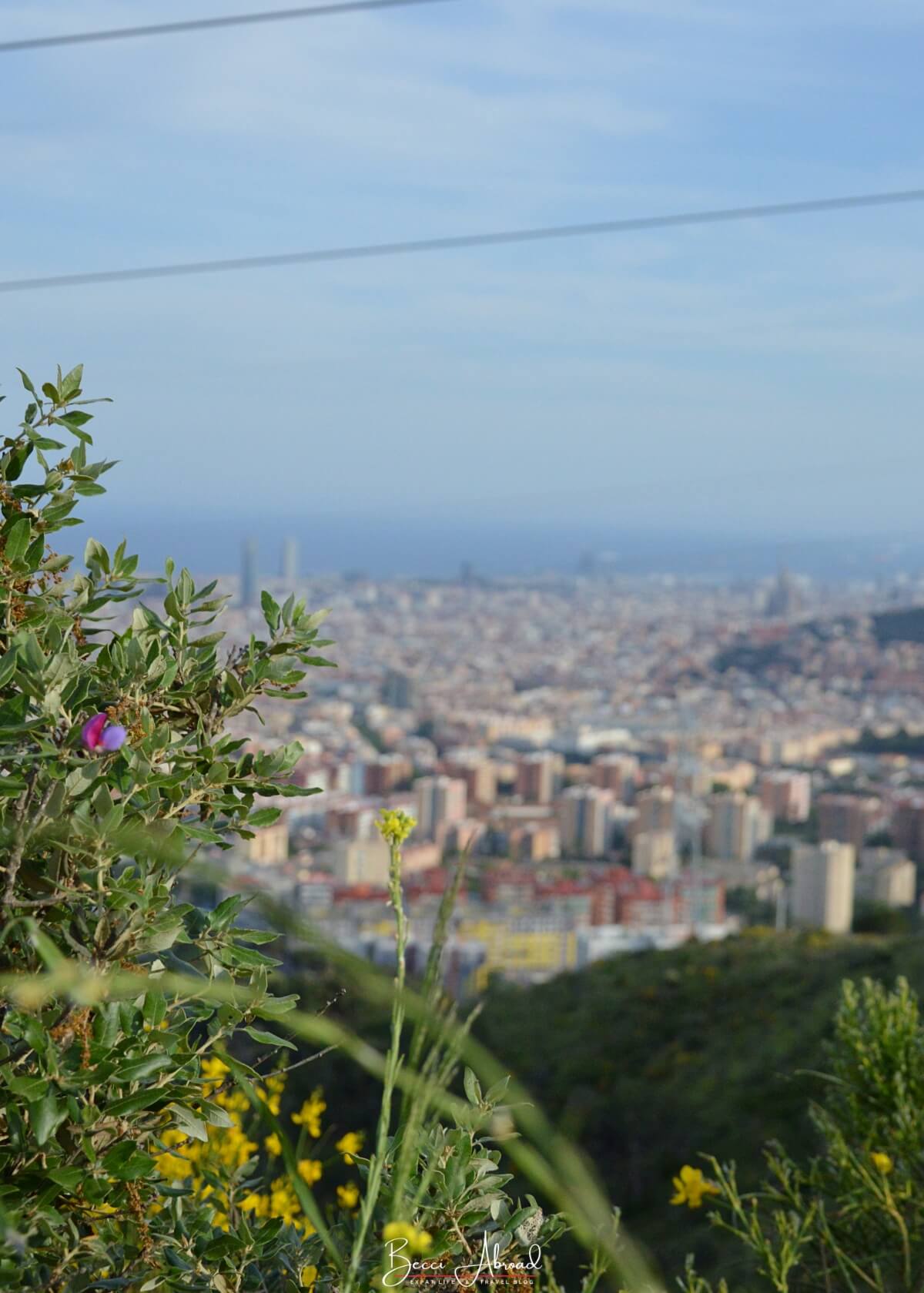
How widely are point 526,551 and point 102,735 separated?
48.3 metres

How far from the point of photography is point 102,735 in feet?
2.70

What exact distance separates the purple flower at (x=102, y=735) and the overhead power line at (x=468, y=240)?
4.52m

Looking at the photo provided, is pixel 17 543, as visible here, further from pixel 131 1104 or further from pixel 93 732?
pixel 131 1104

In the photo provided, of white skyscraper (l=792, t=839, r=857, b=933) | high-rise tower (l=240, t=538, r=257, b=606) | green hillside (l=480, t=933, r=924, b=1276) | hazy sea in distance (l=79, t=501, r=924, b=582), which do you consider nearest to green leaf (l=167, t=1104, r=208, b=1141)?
green hillside (l=480, t=933, r=924, b=1276)

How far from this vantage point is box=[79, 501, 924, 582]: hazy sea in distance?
38844 mm

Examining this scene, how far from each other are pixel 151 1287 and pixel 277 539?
123 feet

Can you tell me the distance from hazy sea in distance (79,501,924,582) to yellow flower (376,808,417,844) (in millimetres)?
31772

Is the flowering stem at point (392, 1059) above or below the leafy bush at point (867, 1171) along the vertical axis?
above

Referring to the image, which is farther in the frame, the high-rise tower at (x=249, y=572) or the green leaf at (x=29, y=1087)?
the high-rise tower at (x=249, y=572)

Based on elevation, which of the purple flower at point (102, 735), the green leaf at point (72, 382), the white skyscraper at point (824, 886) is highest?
the green leaf at point (72, 382)

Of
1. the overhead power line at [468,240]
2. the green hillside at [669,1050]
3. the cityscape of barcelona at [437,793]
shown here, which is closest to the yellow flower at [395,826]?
the cityscape of barcelona at [437,793]

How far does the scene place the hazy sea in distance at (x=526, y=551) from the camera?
38844 mm

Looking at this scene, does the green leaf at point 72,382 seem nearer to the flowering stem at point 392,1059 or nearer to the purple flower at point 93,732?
the purple flower at point 93,732

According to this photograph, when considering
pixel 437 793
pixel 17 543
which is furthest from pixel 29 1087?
pixel 437 793
